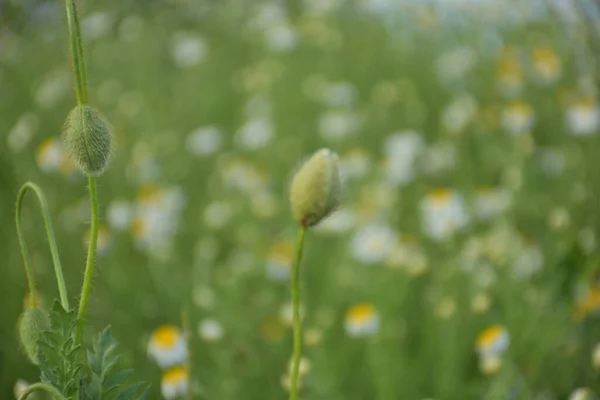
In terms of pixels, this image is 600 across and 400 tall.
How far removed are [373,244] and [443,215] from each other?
205 millimetres

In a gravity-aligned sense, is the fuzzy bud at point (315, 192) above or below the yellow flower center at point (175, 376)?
above

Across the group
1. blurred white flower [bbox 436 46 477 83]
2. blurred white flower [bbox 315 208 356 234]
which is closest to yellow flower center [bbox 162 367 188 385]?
blurred white flower [bbox 315 208 356 234]

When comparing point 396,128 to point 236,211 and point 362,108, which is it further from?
point 236,211

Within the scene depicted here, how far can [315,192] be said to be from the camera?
0.60 meters

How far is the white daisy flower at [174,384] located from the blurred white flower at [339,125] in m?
1.40

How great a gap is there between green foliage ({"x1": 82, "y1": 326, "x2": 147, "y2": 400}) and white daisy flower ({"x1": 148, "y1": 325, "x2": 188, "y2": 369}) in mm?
551

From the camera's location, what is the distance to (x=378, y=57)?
3.26 meters

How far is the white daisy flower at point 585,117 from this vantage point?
2025 millimetres

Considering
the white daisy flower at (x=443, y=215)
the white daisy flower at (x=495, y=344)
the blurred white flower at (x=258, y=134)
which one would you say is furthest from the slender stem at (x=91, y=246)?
the blurred white flower at (x=258, y=134)

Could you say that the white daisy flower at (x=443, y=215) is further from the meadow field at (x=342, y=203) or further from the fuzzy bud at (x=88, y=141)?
the fuzzy bud at (x=88, y=141)

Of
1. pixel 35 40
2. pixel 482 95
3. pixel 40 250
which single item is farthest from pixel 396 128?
pixel 35 40

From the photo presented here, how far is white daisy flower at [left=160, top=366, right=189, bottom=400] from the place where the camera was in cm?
107

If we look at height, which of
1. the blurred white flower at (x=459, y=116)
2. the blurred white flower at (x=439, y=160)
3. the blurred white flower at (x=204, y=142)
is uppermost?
the blurred white flower at (x=459, y=116)

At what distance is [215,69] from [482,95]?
119 centimetres
